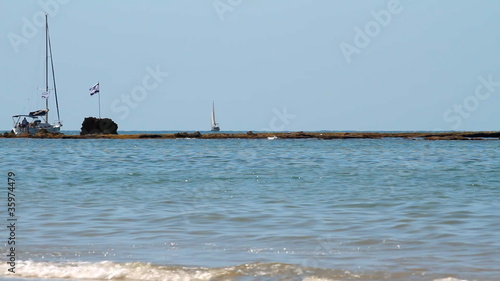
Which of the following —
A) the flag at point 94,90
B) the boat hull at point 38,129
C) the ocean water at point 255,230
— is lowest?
the ocean water at point 255,230

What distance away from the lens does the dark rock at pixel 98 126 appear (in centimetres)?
Result: 11001

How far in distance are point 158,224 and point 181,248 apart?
3110 mm

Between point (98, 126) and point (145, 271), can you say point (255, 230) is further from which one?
point (98, 126)

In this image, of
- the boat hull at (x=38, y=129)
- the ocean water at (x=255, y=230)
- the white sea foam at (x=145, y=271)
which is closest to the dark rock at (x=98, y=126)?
the boat hull at (x=38, y=129)

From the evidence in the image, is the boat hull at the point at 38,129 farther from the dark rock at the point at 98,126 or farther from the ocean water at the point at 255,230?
the ocean water at the point at 255,230

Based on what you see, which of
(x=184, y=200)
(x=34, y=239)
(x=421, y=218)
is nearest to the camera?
(x=34, y=239)

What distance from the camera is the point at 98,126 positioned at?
11031 cm

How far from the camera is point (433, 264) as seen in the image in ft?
37.6

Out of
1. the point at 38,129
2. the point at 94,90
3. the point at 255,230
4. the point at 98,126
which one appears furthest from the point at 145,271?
the point at 98,126

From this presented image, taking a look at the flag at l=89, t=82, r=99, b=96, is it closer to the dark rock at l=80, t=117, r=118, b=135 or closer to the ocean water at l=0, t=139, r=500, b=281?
the dark rock at l=80, t=117, r=118, b=135

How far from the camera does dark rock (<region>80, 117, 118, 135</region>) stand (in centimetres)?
11001

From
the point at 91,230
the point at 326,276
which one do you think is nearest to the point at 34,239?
the point at 91,230

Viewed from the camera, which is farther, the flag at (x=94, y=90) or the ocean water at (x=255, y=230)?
the flag at (x=94, y=90)

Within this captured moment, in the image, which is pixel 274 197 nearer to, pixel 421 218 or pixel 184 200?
pixel 184 200
